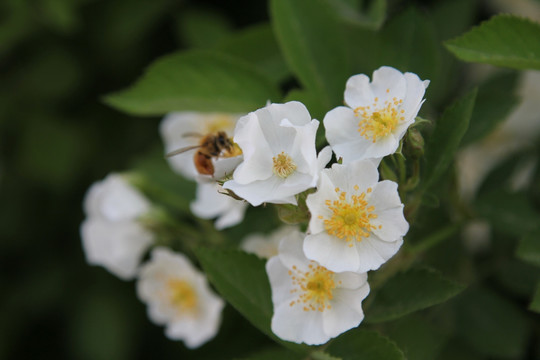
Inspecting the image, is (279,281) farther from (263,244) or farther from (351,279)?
(263,244)

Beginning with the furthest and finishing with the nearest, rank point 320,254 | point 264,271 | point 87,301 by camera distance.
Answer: point 87,301 < point 264,271 < point 320,254

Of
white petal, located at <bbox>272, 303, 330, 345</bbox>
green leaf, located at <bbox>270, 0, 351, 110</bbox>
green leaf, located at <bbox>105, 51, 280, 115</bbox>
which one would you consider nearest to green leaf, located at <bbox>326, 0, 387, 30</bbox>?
green leaf, located at <bbox>270, 0, 351, 110</bbox>

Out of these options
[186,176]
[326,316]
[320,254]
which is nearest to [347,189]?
[320,254]

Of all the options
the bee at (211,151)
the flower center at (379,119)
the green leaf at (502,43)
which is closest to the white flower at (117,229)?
the bee at (211,151)

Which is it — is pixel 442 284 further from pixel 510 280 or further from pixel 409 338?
pixel 510 280

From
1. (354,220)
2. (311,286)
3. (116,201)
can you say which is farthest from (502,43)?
(116,201)
